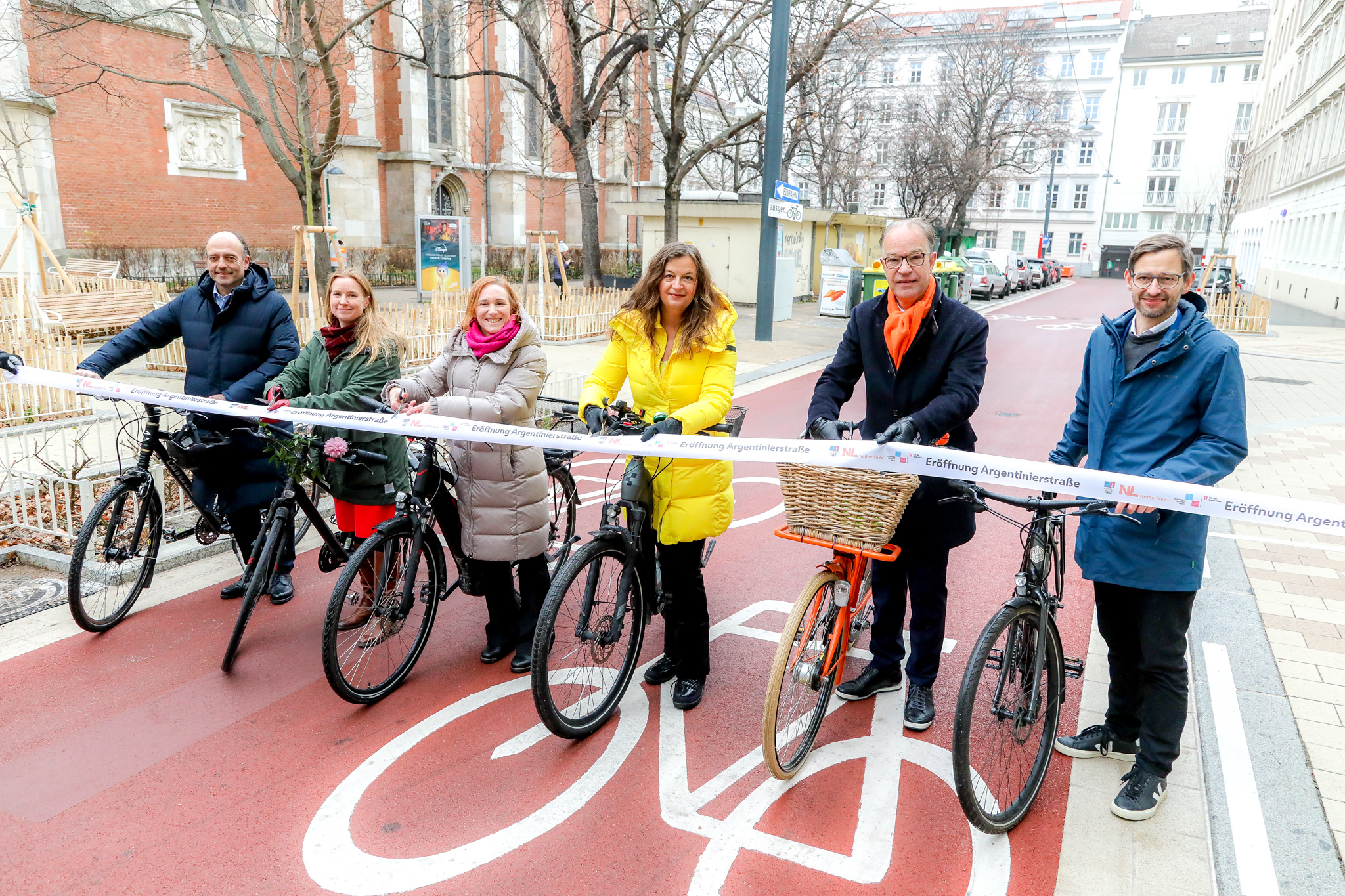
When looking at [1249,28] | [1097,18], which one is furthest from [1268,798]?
[1249,28]

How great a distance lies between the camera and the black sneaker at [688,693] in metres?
4.07

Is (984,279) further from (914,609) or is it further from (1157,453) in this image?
(1157,453)

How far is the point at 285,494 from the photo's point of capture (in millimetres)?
4391

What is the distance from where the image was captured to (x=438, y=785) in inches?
136

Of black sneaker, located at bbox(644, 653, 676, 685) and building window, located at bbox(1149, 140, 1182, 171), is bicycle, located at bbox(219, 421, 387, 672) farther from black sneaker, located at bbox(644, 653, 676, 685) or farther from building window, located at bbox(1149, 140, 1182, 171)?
building window, located at bbox(1149, 140, 1182, 171)

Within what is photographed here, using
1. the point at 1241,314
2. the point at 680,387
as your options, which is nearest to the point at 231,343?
the point at 680,387

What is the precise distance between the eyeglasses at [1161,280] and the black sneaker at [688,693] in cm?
243

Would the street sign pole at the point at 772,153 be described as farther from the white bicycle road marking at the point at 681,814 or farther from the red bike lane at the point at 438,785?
the white bicycle road marking at the point at 681,814

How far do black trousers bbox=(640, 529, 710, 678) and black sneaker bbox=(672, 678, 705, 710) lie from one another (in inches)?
1.0

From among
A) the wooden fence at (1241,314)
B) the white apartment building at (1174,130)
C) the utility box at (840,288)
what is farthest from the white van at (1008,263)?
the white apartment building at (1174,130)

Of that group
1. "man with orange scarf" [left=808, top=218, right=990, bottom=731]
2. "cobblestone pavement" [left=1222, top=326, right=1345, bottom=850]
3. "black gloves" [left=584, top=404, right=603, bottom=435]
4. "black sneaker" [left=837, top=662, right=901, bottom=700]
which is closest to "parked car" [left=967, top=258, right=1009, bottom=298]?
"cobblestone pavement" [left=1222, top=326, right=1345, bottom=850]

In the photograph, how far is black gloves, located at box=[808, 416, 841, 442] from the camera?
3.40 meters

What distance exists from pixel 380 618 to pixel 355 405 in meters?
1.03

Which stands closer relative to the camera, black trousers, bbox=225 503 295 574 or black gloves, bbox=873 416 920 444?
black gloves, bbox=873 416 920 444
